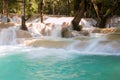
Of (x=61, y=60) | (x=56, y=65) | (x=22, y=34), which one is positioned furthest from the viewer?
(x=22, y=34)

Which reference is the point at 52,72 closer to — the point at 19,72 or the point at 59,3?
the point at 19,72

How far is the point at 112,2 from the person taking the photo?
23.3m

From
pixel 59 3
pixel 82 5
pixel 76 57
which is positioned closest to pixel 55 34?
pixel 82 5

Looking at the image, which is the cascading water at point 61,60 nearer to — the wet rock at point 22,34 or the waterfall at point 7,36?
the waterfall at point 7,36

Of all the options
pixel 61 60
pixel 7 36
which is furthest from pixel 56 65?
pixel 7 36

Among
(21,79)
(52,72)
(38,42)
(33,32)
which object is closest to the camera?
(21,79)

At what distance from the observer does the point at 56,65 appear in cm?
1100

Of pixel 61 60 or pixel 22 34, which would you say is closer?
pixel 61 60

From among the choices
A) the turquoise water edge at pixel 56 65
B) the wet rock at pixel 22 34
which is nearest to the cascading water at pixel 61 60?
the turquoise water edge at pixel 56 65

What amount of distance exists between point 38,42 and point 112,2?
965cm

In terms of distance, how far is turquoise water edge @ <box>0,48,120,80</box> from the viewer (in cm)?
929

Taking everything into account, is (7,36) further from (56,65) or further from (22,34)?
(56,65)

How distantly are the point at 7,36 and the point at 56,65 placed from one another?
757 cm

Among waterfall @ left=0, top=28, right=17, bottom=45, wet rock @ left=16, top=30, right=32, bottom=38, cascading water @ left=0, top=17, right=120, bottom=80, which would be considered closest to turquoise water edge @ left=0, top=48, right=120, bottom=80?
cascading water @ left=0, top=17, right=120, bottom=80
